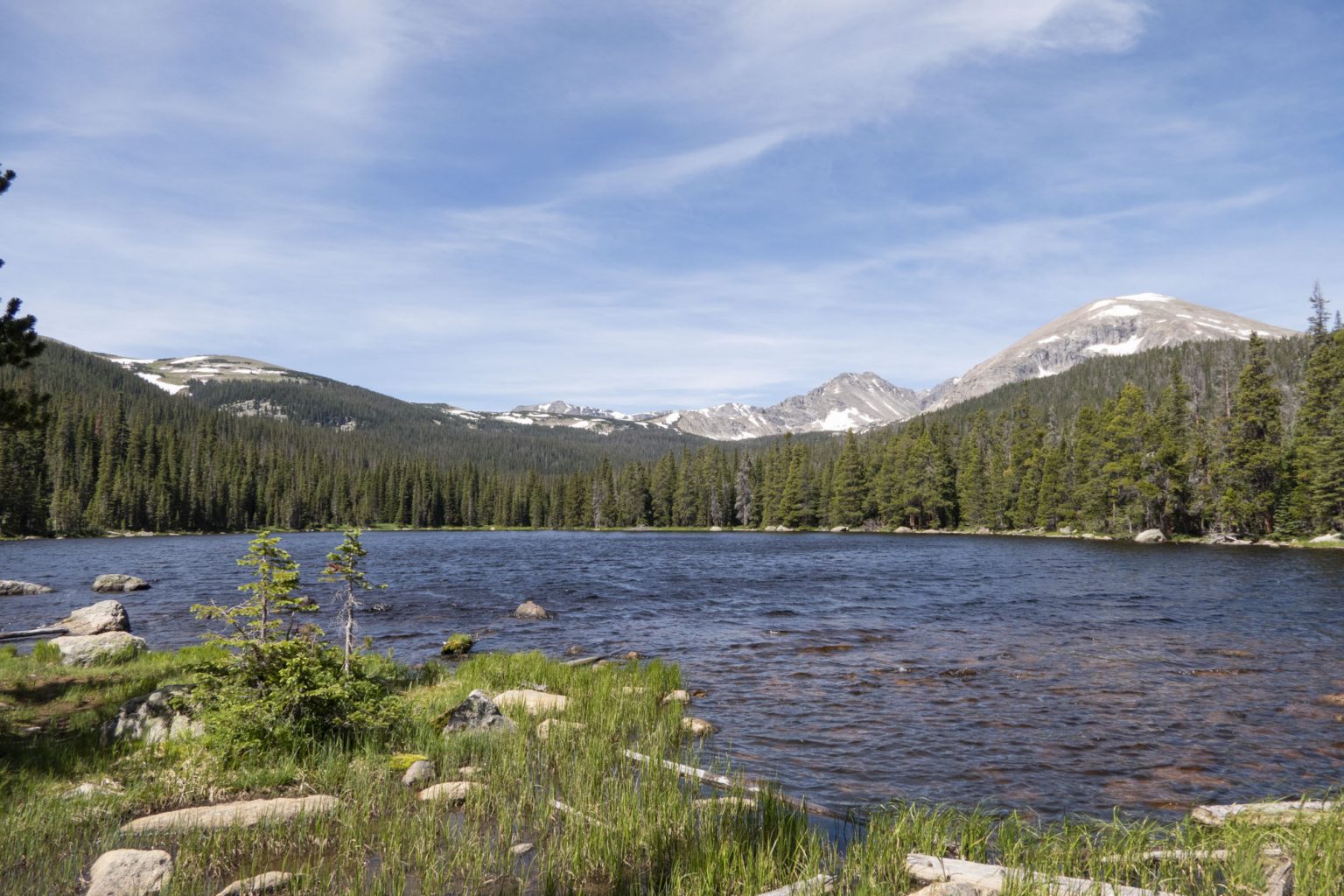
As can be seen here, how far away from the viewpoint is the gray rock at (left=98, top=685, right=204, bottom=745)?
42.2ft

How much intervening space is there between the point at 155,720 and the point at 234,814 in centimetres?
505

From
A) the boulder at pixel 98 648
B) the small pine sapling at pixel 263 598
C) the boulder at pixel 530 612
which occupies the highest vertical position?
the small pine sapling at pixel 263 598

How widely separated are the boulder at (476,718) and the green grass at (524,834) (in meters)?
0.79

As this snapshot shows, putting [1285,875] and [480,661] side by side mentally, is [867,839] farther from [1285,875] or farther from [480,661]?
[480,661]

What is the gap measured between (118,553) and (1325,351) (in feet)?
427

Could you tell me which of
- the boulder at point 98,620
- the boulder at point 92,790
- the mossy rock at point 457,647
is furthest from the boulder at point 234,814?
the boulder at point 98,620

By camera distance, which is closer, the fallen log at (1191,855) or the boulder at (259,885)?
the boulder at (259,885)

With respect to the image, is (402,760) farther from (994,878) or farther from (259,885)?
(994,878)

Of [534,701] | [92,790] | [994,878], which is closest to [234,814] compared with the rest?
[92,790]

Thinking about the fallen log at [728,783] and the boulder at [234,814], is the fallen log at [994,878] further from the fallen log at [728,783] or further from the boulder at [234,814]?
the boulder at [234,814]

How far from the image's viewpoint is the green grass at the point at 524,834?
319 inches

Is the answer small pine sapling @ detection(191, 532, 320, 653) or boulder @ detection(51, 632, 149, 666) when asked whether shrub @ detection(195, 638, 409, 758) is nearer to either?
small pine sapling @ detection(191, 532, 320, 653)

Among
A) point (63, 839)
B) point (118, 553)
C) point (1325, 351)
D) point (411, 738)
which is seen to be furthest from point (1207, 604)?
point (118, 553)

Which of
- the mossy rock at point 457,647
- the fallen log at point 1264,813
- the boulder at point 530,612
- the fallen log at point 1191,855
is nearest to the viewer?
the fallen log at point 1191,855
